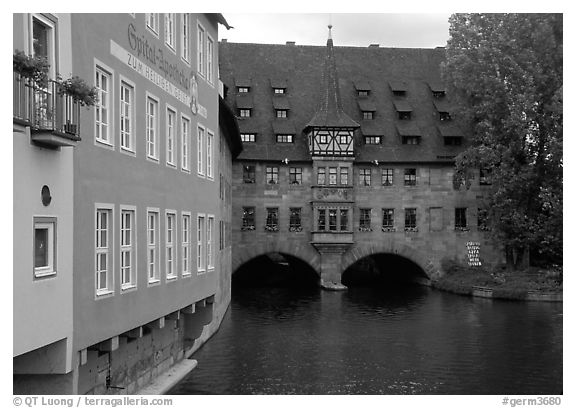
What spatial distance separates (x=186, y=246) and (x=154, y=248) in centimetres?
213

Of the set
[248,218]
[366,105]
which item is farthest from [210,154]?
[366,105]

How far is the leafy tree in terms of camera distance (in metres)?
34.1

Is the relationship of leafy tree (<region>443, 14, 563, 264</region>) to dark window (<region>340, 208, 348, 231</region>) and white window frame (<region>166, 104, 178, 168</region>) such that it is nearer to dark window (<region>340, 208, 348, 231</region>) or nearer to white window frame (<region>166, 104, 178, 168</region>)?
dark window (<region>340, 208, 348, 231</region>)

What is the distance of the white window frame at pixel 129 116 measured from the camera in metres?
12.8

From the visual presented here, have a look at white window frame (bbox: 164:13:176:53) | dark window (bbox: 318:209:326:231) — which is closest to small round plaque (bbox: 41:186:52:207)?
white window frame (bbox: 164:13:176:53)

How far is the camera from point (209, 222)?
18.8m

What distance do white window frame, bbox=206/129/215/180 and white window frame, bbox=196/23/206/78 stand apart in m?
1.44

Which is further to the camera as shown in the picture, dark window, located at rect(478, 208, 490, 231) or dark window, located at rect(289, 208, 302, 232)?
dark window, located at rect(478, 208, 490, 231)

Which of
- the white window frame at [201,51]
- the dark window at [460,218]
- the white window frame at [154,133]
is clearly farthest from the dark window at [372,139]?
the white window frame at [154,133]

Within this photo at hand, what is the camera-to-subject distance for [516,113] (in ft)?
113

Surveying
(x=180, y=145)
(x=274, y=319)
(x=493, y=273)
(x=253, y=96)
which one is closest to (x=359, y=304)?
(x=274, y=319)

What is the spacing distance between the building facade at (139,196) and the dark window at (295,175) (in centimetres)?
2248

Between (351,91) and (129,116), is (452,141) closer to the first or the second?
(351,91)

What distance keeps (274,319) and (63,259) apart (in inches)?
758
